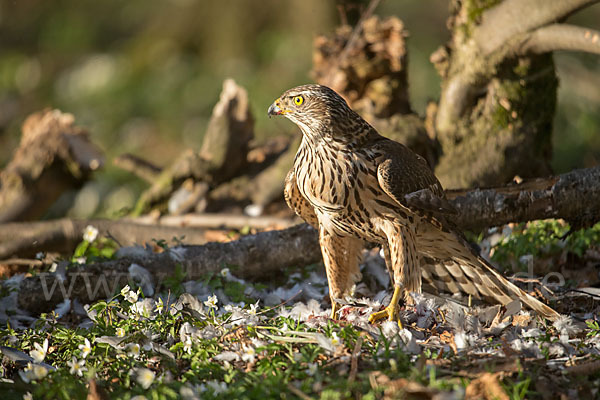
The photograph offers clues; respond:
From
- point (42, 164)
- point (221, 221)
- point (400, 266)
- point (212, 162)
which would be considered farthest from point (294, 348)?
point (42, 164)

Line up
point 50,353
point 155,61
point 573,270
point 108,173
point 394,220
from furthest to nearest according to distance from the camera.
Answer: point 155,61
point 108,173
point 573,270
point 394,220
point 50,353

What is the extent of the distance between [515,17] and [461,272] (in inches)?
104

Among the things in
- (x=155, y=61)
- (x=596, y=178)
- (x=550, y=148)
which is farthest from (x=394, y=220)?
(x=155, y=61)

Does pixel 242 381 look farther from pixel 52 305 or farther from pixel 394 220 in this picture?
pixel 52 305

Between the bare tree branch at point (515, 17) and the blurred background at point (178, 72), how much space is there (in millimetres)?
5361

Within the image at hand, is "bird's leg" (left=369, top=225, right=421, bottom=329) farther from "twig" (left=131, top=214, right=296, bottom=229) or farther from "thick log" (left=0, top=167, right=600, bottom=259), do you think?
"twig" (left=131, top=214, right=296, bottom=229)

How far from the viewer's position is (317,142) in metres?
3.76

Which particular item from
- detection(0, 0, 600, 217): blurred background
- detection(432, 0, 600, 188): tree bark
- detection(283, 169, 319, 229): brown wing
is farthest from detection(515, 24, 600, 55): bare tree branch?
detection(0, 0, 600, 217): blurred background

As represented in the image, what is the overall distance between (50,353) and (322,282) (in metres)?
2.12

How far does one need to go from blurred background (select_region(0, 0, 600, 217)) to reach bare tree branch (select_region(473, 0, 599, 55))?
5361 mm

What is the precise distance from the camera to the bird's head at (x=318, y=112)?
371 cm

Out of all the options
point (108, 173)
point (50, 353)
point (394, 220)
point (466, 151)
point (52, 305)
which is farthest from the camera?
point (108, 173)

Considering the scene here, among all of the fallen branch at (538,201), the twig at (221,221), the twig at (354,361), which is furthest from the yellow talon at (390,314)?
the twig at (221,221)

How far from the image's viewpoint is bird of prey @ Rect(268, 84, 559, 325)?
11.9 ft
